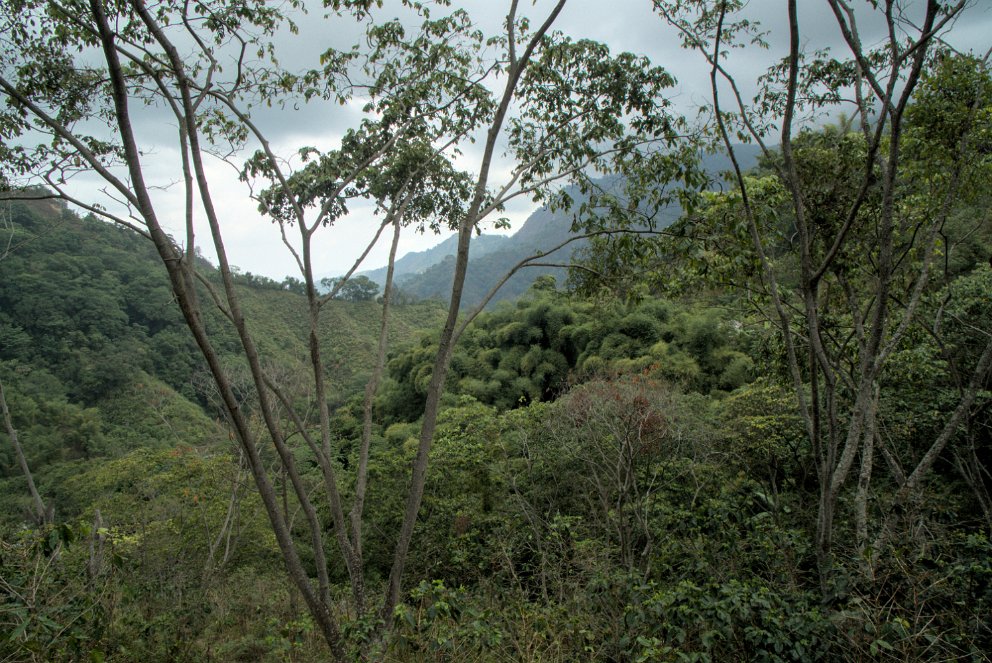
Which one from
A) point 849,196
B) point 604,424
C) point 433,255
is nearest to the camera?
point 849,196

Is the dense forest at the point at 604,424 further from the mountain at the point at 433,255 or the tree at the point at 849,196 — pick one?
the mountain at the point at 433,255

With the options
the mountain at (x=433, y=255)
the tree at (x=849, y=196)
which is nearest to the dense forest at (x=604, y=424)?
the tree at (x=849, y=196)

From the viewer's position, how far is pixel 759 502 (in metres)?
6.61

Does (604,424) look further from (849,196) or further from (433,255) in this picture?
(433,255)

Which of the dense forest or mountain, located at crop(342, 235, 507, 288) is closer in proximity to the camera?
the dense forest

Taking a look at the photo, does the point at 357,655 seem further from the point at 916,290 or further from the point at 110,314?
the point at 110,314

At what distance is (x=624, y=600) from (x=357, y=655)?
2219 mm

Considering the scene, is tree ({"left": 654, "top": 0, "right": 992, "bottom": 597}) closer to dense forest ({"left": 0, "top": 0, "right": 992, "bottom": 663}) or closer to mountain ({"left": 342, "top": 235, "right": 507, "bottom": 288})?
dense forest ({"left": 0, "top": 0, "right": 992, "bottom": 663})

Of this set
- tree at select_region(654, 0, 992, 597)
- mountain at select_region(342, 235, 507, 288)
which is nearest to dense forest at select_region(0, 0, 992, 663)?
tree at select_region(654, 0, 992, 597)

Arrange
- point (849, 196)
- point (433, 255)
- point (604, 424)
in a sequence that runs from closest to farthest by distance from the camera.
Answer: point (849, 196) → point (604, 424) → point (433, 255)

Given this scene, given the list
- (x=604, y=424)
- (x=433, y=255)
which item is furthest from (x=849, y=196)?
(x=433, y=255)

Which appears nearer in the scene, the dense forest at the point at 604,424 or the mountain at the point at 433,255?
the dense forest at the point at 604,424

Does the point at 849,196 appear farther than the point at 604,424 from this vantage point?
No

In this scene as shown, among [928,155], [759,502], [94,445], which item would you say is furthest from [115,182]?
[94,445]
